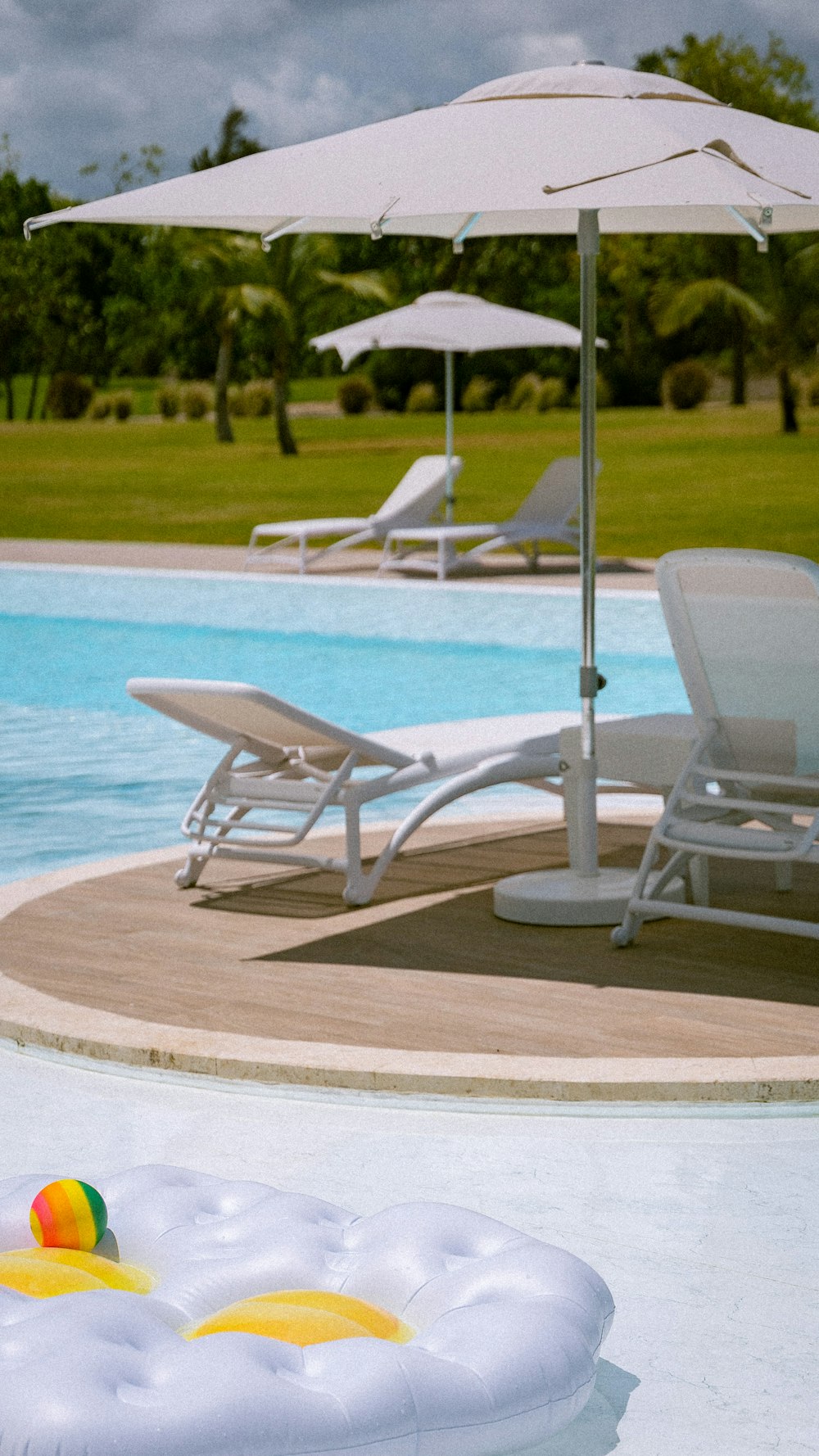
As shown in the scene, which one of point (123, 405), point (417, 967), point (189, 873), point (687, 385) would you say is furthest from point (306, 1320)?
point (123, 405)

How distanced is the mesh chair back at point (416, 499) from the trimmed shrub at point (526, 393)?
48.7ft

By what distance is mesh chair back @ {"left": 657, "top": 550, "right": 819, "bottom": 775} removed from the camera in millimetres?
4773

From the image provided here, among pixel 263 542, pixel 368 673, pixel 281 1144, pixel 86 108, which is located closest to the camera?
pixel 281 1144

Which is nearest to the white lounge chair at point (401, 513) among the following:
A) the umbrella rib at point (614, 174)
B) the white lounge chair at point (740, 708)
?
the white lounge chair at point (740, 708)

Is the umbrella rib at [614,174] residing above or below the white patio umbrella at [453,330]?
below

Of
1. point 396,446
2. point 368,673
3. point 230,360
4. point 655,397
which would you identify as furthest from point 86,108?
point 368,673

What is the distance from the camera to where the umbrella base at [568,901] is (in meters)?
5.09

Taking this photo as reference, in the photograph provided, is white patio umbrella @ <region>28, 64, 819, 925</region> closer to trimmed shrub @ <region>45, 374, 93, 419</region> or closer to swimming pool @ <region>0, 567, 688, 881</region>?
swimming pool @ <region>0, 567, 688, 881</region>

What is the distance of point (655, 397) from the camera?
31781 mm

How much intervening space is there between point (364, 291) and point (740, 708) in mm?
22747

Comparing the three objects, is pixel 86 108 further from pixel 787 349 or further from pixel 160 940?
pixel 160 940

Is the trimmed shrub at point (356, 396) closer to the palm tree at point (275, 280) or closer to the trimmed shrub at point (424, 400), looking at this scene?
the trimmed shrub at point (424, 400)

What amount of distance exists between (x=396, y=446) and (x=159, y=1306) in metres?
30.0

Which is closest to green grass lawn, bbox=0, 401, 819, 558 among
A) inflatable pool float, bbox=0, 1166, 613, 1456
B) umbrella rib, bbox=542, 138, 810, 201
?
umbrella rib, bbox=542, 138, 810, 201
